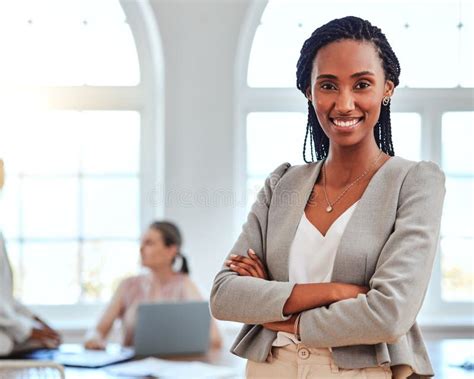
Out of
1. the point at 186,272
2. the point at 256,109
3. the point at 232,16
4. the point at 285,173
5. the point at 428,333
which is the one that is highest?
the point at 232,16

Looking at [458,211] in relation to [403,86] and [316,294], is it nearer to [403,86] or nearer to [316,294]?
[403,86]

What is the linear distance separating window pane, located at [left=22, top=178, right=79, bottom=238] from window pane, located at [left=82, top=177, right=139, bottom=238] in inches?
2.9

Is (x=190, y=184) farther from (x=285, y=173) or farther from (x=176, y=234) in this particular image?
(x=285, y=173)

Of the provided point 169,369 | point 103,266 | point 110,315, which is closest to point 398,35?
point 103,266

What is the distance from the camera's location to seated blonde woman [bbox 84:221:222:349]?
4.36m

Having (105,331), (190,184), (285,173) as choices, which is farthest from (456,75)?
(285,173)

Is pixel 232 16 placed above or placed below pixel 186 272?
above

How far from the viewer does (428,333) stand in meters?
5.00

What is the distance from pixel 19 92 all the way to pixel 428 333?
2584mm

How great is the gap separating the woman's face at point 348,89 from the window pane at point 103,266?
3590mm

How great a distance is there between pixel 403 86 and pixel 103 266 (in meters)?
1.95

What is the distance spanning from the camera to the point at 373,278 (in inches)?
64.5

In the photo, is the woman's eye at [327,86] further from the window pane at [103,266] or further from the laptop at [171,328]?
the window pane at [103,266]

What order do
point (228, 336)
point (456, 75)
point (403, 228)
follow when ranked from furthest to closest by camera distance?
1. point (456, 75)
2. point (228, 336)
3. point (403, 228)
